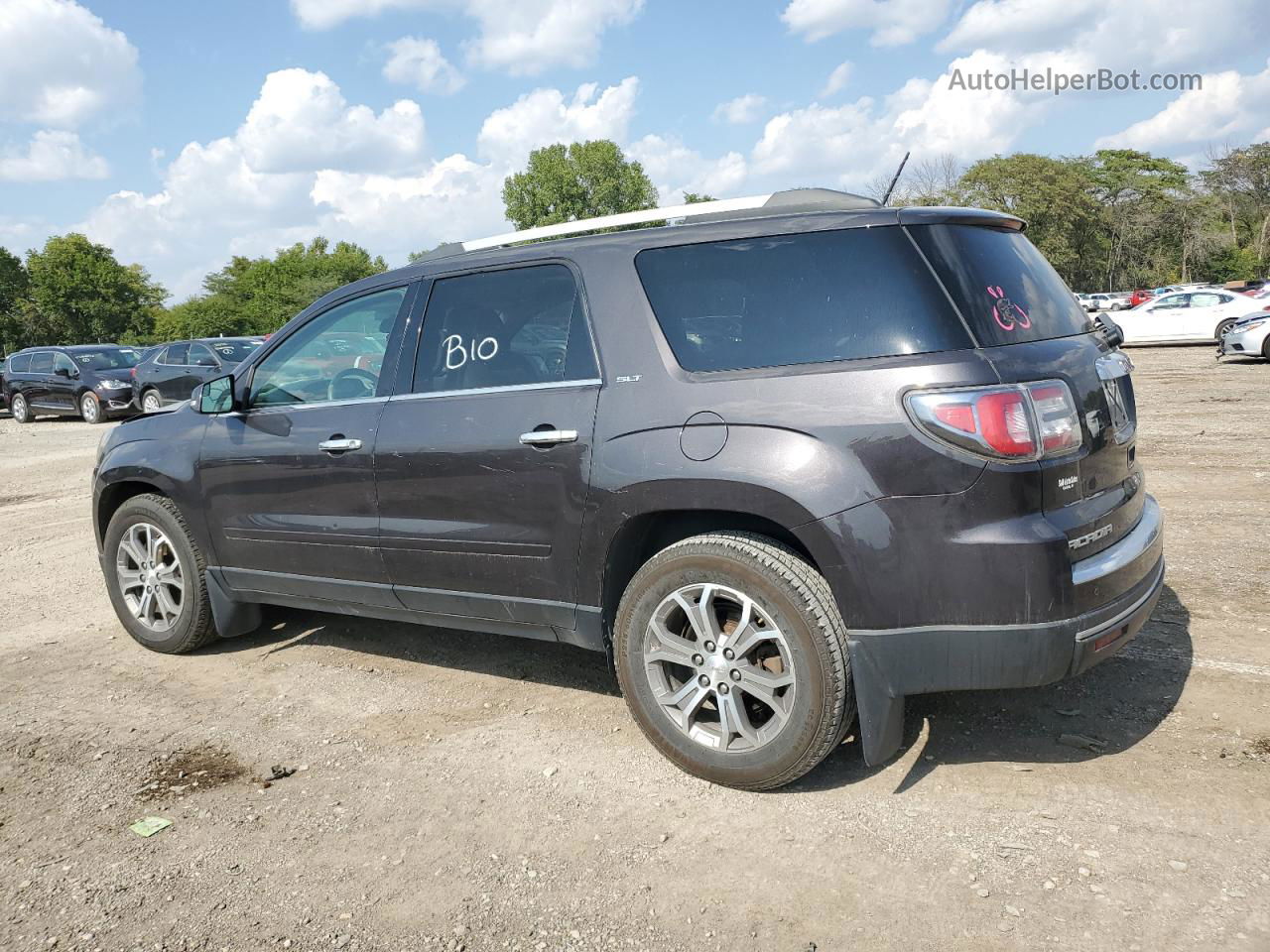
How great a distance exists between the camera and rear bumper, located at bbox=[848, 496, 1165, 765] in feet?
9.98

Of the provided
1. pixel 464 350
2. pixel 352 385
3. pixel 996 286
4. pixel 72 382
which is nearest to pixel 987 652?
pixel 996 286

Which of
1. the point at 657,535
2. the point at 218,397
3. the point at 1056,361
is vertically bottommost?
the point at 657,535

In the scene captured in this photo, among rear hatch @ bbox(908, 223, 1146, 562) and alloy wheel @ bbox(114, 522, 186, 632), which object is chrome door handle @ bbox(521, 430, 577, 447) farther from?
alloy wheel @ bbox(114, 522, 186, 632)

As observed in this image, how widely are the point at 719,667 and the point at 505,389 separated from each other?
1347 mm

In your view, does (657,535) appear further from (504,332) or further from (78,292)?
(78,292)

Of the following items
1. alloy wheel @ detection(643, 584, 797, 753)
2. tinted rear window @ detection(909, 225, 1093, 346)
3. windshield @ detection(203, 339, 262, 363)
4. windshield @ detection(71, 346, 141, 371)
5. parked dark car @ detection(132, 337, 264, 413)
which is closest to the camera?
tinted rear window @ detection(909, 225, 1093, 346)

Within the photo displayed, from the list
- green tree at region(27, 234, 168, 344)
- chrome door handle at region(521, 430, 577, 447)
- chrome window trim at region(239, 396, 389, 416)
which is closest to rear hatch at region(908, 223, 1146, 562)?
chrome door handle at region(521, 430, 577, 447)

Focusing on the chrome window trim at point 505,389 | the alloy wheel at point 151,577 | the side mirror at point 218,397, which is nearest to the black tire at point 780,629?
the chrome window trim at point 505,389

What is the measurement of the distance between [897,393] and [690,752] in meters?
1.40

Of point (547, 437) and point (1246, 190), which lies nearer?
point (547, 437)

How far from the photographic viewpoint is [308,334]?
4770 millimetres

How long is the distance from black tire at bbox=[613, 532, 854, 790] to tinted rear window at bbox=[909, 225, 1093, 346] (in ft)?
3.09

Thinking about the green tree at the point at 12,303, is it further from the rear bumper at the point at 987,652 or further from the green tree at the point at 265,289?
the rear bumper at the point at 987,652

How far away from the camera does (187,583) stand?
5.17 metres
